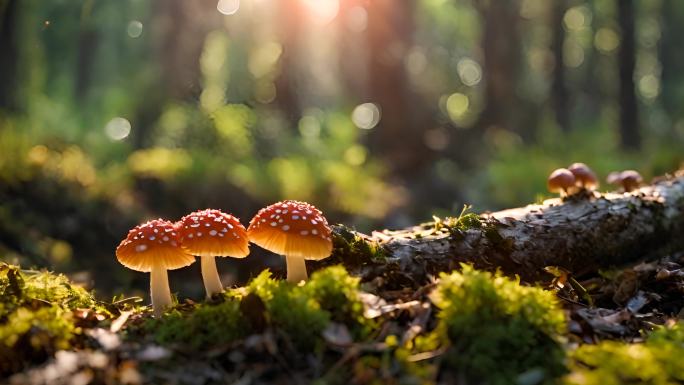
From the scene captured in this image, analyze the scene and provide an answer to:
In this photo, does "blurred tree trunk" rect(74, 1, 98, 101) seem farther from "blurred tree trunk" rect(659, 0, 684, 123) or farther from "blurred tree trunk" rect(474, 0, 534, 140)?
"blurred tree trunk" rect(659, 0, 684, 123)

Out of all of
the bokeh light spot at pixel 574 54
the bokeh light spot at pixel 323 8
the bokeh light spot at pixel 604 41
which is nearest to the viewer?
the bokeh light spot at pixel 323 8

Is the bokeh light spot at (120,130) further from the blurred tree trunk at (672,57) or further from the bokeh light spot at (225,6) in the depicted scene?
the blurred tree trunk at (672,57)

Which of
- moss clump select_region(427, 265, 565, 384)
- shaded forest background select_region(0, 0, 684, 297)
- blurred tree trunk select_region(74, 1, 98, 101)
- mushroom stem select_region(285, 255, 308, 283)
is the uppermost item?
blurred tree trunk select_region(74, 1, 98, 101)

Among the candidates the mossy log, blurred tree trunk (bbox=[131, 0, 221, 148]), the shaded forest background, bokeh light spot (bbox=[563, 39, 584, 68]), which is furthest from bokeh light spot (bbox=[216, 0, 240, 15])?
bokeh light spot (bbox=[563, 39, 584, 68])

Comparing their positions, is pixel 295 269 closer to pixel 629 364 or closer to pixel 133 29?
pixel 629 364

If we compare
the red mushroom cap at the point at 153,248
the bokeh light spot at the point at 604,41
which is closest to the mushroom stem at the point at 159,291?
the red mushroom cap at the point at 153,248

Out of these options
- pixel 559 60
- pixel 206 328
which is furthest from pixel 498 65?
pixel 206 328

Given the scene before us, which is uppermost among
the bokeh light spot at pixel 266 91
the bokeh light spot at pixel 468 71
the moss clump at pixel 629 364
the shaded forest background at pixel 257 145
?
the bokeh light spot at pixel 468 71
